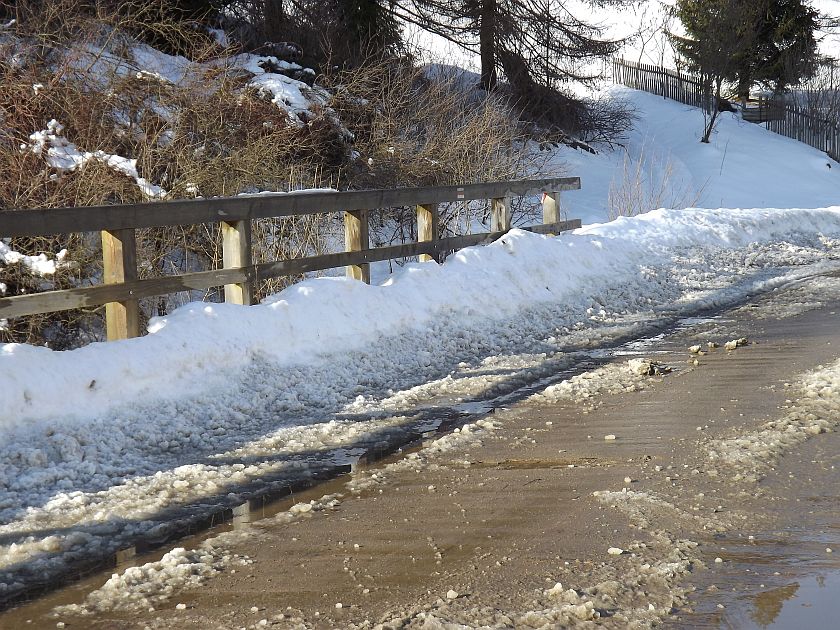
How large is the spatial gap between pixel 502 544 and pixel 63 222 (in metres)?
4.35

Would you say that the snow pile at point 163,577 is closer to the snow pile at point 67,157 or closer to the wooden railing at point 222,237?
the wooden railing at point 222,237

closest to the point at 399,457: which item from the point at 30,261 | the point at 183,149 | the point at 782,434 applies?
the point at 782,434

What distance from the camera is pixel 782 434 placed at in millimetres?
6277

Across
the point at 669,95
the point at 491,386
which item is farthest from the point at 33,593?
the point at 669,95

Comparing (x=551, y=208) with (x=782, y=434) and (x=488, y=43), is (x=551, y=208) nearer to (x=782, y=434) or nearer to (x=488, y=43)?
(x=782, y=434)

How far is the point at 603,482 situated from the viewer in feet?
18.2

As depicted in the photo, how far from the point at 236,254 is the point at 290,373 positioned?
158cm

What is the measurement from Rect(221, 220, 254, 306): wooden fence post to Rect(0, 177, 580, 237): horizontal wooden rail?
0.32ft

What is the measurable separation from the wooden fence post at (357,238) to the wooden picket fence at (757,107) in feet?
111

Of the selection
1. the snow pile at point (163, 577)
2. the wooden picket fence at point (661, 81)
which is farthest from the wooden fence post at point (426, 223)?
the wooden picket fence at point (661, 81)

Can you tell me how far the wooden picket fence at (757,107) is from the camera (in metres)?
42.7

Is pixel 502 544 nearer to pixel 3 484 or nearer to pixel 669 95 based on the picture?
pixel 3 484

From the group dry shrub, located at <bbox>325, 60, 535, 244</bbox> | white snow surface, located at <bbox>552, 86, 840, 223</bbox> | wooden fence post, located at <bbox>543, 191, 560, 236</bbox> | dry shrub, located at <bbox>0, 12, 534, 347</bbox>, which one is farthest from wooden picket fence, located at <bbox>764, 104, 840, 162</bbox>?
wooden fence post, located at <bbox>543, 191, 560, 236</bbox>

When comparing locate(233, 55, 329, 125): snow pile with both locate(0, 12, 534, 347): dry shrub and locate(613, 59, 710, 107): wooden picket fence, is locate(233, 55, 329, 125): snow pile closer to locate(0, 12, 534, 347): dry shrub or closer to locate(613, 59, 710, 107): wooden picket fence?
locate(0, 12, 534, 347): dry shrub
